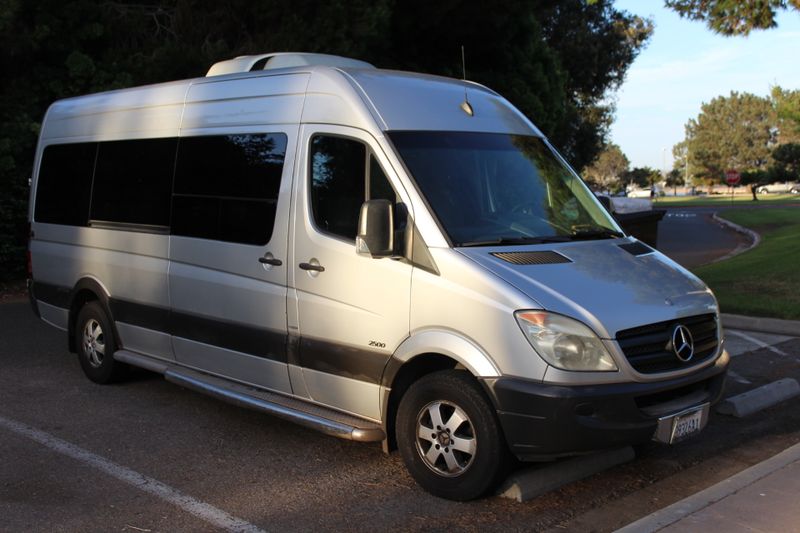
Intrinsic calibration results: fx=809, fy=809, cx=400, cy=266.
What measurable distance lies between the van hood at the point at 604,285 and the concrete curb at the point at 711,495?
0.99 m

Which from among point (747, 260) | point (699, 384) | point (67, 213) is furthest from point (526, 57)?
point (699, 384)

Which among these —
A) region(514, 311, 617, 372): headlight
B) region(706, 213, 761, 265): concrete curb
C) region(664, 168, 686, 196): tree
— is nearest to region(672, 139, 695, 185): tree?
region(664, 168, 686, 196): tree

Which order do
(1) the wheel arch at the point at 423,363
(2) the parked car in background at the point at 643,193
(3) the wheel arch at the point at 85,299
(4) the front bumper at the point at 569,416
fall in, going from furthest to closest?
(2) the parked car in background at the point at 643,193, (3) the wheel arch at the point at 85,299, (1) the wheel arch at the point at 423,363, (4) the front bumper at the point at 569,416

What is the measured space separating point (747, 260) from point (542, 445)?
42.9 ft

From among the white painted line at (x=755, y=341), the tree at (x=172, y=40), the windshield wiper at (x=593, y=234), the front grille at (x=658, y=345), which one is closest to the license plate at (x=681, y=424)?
the front grille at (x=658, y=345)

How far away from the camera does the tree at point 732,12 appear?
50.3 ft

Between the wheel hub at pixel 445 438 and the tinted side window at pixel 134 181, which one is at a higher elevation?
the tinted side window at pixel 134 181

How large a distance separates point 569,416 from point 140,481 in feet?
9.08

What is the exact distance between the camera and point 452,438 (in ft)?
15.5

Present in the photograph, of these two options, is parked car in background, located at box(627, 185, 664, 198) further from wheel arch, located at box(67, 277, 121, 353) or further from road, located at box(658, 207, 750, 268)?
wheel arch, located at box(67, 277, 121, 353)

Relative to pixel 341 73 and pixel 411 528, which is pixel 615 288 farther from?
pixel 341 73

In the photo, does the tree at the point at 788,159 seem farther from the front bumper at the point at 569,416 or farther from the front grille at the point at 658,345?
the front bumper at the point at 569,416

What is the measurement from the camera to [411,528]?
176 inches

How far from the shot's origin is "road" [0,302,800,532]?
4.59 metres
